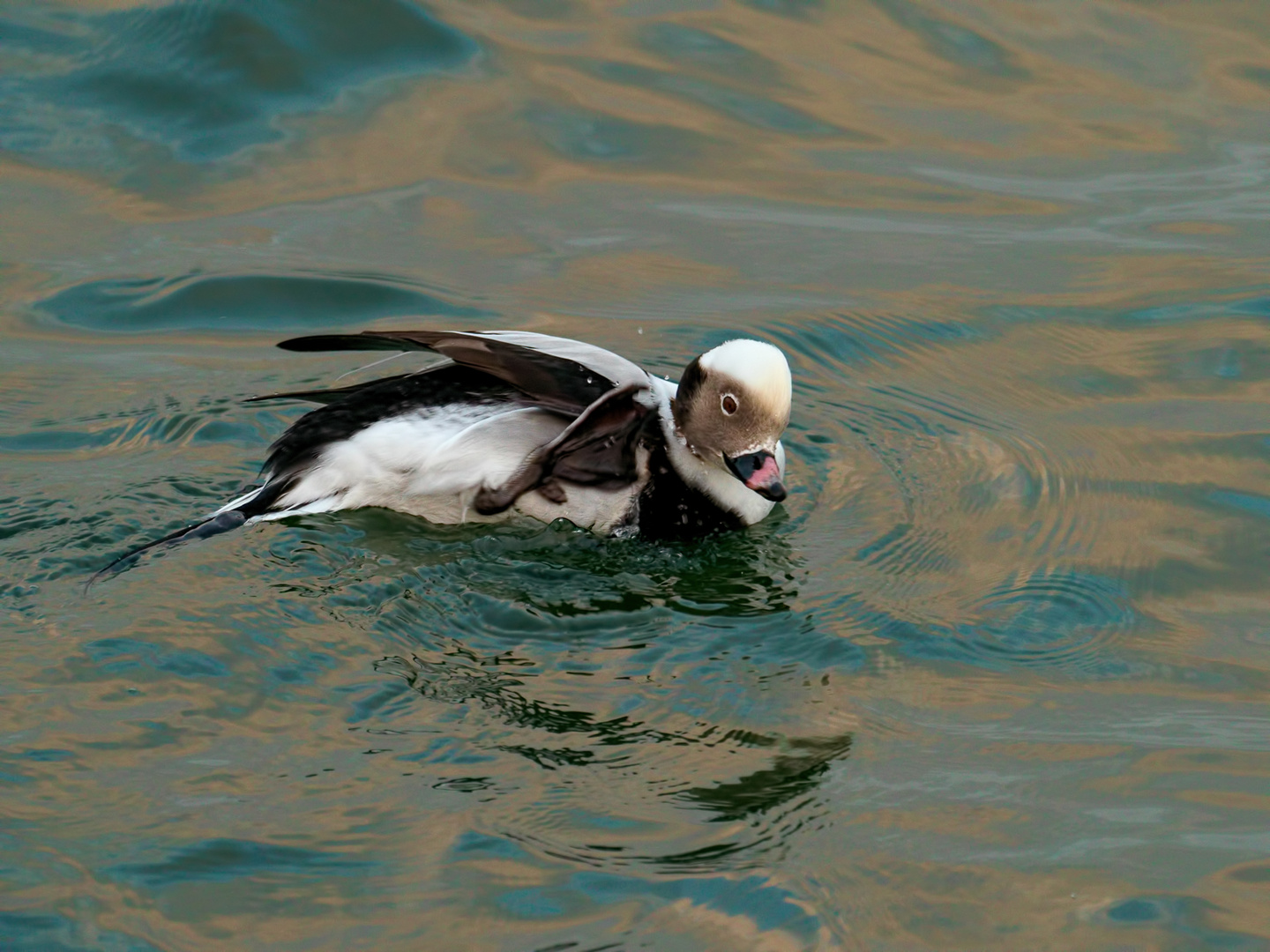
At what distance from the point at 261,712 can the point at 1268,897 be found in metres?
2.33

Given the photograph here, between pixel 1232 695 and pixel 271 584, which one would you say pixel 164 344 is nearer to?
pixel 271 584

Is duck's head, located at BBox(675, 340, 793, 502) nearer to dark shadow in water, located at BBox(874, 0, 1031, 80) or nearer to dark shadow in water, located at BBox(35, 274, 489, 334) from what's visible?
dark shadow in water, located at BBox(35, 274, 489, 334)

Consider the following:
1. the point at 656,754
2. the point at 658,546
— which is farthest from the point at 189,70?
the point at 656,754

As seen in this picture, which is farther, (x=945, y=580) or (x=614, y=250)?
(x=614, y=250)

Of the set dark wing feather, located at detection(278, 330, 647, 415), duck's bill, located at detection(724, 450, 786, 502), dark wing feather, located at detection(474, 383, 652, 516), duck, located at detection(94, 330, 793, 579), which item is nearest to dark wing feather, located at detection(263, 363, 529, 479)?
duck, located at detection(94, 330, 793, 579)

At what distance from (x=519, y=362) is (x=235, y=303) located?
89.9 inches

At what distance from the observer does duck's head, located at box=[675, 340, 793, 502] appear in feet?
15.5

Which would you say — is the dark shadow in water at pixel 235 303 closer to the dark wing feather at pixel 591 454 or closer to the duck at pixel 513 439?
the duck at pixel 513 439

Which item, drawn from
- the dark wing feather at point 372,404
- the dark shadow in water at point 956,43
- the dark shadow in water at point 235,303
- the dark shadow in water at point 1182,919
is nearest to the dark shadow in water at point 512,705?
the dark wing feather at point 372,404

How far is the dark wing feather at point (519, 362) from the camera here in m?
4.71

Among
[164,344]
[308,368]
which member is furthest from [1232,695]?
[164,344]

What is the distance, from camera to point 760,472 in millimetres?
4746

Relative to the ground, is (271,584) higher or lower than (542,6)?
lower

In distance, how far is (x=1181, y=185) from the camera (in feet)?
24.7
